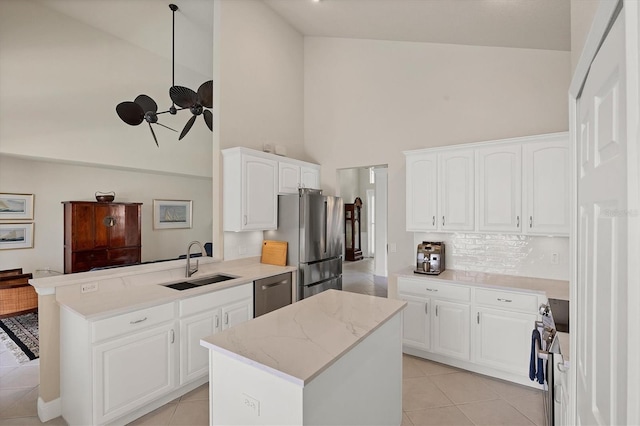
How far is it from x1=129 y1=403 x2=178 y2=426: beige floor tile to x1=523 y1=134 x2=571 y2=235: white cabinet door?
11.7 ft

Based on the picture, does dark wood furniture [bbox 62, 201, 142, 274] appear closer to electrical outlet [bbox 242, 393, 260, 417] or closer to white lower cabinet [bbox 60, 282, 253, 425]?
white lower cabinet [bbox 60, 282, 253, 425]

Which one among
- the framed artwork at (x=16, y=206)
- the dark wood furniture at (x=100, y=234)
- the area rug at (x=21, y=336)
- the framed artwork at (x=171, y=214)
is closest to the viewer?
the area rug at (x=21, y=336)

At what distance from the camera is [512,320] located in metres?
2.83

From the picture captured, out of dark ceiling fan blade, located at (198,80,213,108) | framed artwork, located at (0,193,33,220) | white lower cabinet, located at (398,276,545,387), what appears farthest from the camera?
framed artwork, located at (0,193,33,220)

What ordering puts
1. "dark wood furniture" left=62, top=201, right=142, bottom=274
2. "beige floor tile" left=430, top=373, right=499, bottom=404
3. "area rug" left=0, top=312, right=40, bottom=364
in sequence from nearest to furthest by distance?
1. "beige floor tile" left=430, top=373, right=499, bottom=404
2. "area rug" left=0, top=312, right=40, bottom=364
3. "dark wood furniture" left=62, top=201, right=142, bottom=274

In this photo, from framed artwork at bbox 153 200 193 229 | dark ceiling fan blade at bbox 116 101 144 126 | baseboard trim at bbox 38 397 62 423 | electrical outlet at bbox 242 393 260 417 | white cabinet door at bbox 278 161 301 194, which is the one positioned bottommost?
baseboard trim at bbox 38 397 62 423

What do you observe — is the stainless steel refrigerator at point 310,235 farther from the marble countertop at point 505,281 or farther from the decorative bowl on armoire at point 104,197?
the decorative bowl on armoire at point 104,197

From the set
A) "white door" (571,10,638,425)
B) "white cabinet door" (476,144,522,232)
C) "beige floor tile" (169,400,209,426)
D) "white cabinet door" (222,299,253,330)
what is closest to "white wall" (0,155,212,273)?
"white cabinet door" (222,299,253,330)

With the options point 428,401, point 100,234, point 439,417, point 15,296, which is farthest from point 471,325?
point 100,234

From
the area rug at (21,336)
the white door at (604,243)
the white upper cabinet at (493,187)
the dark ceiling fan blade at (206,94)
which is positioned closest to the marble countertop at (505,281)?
the white upper cabinet at (493,187)

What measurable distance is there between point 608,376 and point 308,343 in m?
1.13

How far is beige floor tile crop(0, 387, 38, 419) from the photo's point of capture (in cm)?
245

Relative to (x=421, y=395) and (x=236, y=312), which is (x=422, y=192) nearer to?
(x=421, y=395)

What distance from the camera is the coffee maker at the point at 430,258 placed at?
348cm
